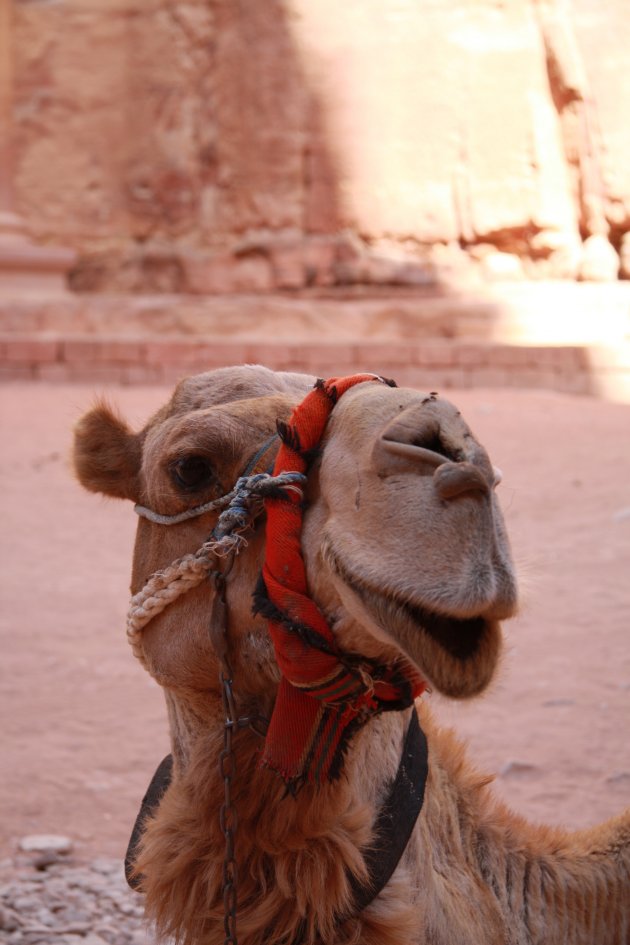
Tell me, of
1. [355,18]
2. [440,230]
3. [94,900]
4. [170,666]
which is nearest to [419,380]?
[440,230]

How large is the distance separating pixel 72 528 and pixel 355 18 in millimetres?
11693

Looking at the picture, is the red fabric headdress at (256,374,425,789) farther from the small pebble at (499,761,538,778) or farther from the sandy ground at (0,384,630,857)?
the small pebble at (499,761,538,778)

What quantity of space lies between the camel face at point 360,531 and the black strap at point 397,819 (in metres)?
0.32

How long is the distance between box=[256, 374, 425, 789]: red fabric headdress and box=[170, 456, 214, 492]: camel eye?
236 millimetres

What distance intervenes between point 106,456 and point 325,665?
80cm

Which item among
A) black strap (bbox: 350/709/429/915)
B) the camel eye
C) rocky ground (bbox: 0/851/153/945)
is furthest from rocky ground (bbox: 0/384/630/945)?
the camel eye

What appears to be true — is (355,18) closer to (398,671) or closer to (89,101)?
(89,101)

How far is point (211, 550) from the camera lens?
6.09 feet

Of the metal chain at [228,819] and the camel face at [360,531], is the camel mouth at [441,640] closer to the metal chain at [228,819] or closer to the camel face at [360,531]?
the camel face at [360,531]

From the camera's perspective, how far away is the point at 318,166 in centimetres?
1755

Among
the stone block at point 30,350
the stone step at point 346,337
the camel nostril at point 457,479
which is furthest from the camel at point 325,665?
the stone block at point 30,350

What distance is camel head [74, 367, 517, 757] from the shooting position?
4.76 ft

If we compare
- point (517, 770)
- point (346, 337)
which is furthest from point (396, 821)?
point (346, 337)

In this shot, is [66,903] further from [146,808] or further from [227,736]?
[227,736]
